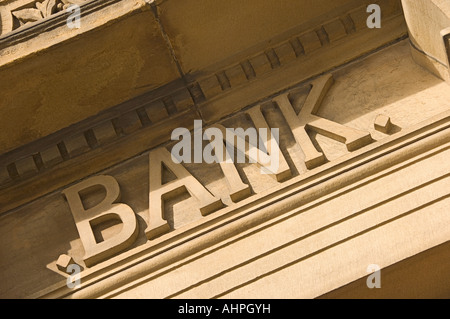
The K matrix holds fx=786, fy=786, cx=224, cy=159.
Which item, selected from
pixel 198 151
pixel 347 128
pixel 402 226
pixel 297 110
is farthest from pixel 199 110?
pixel 402 226

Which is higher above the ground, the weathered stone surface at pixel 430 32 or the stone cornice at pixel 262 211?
the weathered stone surface at pixel 430 32

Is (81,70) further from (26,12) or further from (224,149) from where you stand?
(224,149)

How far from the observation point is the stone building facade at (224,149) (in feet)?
13.2

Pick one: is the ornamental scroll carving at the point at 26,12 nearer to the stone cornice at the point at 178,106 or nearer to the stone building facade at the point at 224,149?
the stone building facade at the point at 224,149

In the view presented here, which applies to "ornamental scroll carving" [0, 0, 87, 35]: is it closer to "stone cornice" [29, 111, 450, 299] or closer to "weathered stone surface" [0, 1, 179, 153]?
"weathered stone surface" [0, 1, 179, 153]

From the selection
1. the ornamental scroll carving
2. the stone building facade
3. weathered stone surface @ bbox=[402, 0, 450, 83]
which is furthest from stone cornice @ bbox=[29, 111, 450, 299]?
the ornamental scroll carving

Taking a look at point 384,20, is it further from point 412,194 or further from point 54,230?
point 54,230

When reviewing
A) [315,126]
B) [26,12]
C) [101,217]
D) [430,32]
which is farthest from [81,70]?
[430,32]

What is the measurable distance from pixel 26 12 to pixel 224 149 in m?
1.57

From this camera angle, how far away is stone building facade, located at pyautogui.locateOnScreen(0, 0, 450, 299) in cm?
402

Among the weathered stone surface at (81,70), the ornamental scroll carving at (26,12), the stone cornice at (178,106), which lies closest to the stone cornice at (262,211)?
the stone cornice at (178,106)

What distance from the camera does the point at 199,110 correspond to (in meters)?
5.07

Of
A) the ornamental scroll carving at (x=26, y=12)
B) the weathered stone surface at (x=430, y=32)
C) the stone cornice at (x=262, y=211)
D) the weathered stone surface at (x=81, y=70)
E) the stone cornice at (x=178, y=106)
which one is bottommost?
the stone cornice at (x=262, y=211)
